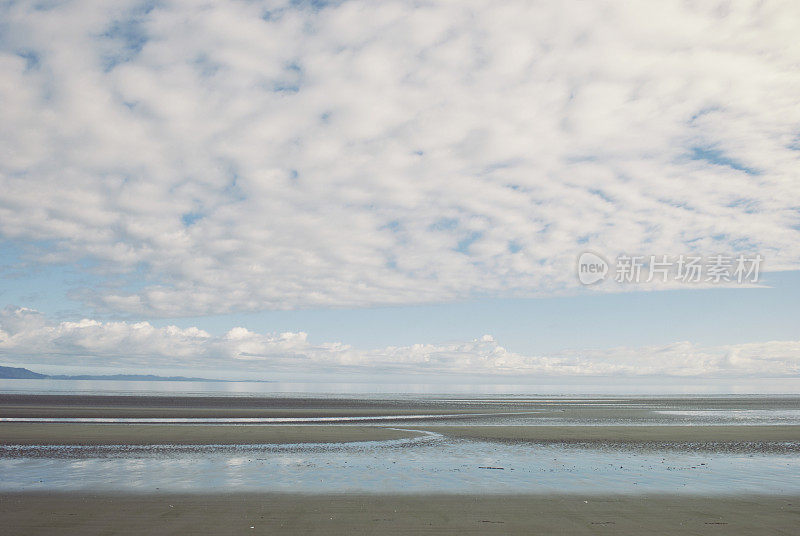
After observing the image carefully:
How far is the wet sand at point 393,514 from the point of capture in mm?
14359

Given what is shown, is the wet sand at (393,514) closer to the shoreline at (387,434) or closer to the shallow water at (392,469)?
the shallow water at (392,469)

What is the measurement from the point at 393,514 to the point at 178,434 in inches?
1050

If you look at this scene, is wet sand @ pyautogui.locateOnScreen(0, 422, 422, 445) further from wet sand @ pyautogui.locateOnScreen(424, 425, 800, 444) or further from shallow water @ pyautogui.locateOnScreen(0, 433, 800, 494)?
wet sand @ pyautogui.locateOnScreen(424, 425, 800, 444)

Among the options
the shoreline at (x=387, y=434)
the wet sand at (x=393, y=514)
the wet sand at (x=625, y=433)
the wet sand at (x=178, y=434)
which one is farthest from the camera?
the wet sand at (x=625, y=433)

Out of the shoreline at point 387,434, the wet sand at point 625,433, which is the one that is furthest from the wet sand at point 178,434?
the wet sand at point 625,433

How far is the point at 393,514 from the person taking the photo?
15883 mm

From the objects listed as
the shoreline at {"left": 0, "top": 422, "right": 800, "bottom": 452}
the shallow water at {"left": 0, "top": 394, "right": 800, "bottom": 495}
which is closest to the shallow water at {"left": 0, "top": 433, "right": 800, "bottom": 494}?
the shallow water at {"left": 0, "top": 394, "right": 800, "bottom": 495}

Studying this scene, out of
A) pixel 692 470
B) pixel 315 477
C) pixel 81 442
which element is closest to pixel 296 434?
pixel 81 442

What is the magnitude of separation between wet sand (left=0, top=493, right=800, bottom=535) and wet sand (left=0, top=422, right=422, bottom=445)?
630 inches

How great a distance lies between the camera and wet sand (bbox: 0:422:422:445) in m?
33.1

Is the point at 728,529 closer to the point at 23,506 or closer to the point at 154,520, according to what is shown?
the point at 154,520

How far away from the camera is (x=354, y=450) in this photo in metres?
30.5

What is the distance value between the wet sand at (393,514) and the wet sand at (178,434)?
15995 mm

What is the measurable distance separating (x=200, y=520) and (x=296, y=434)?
77.9ft
